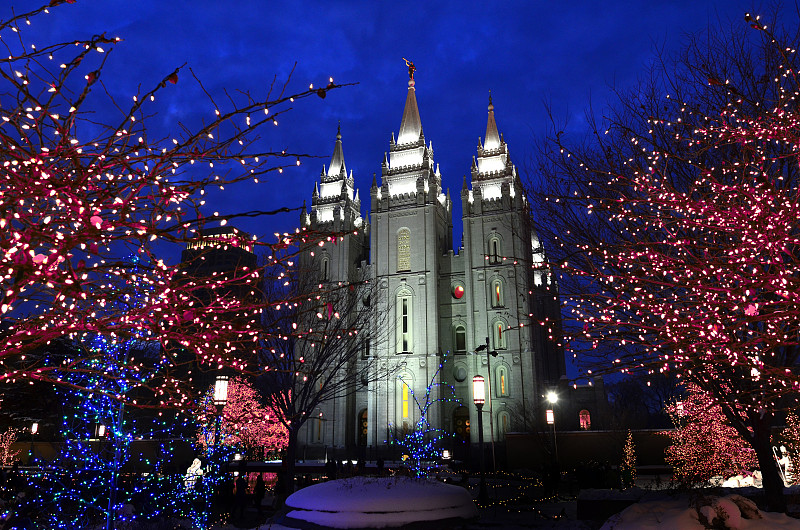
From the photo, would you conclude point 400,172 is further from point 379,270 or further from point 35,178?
point 35,178

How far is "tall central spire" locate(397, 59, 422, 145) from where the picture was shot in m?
51.0

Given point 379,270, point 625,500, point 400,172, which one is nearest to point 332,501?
point 625,500

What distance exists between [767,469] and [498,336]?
3292 cm

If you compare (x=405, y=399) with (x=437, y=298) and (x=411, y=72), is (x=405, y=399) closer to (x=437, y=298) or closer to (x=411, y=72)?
(x=437, y=298)

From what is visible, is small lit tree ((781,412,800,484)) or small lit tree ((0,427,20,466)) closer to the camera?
small lit tree ((781,412,800,484))

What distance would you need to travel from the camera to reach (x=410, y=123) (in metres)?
51.8

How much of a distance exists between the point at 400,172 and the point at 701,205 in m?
44.2


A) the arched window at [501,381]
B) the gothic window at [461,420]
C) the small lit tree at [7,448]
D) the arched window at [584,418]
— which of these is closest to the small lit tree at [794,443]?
the arched window at [584,418]

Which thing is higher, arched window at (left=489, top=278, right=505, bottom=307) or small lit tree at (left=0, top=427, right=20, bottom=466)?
arched window at (left=489, top=278, right=505, bottom=307)

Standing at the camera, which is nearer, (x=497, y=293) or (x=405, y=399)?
(x=405, y=399)

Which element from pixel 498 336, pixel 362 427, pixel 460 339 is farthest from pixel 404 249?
pixel 362 427

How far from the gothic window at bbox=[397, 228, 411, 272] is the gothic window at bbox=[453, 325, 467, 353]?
6.95 meters

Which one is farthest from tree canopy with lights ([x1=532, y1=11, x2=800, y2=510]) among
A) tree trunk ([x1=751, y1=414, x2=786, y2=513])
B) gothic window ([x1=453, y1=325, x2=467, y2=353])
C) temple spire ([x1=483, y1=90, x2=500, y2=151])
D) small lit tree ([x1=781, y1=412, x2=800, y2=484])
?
temple spire ([x1=483, y1=90, x2=500, y2=151])

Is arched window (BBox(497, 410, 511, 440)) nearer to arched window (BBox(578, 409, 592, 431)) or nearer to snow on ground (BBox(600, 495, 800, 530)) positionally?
arched window (BBox(578, 409, 592, 431))
